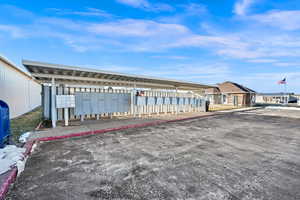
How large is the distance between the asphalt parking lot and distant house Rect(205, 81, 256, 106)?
22574mm

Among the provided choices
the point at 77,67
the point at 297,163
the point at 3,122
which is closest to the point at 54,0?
the point at 77,67

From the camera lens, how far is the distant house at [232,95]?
2738 cm

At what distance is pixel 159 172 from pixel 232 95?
30733mm

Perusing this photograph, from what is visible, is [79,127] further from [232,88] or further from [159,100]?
[232,88]

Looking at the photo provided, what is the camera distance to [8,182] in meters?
2.58

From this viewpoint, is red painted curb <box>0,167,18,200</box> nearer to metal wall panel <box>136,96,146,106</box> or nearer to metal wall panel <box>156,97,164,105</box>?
metal wall panel <box>136,96,146,106</box>

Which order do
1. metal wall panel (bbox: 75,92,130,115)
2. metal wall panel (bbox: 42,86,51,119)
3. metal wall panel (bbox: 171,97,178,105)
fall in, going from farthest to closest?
metal wall panel (bbox: 171,97,178,105)
metal wall panel (bbox: 75,92,130,115)
metal wall panel (bbox: 42,86,51,119)

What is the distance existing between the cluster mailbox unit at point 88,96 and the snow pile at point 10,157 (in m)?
3.27

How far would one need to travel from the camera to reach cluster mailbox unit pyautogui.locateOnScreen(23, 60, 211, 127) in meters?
7.33

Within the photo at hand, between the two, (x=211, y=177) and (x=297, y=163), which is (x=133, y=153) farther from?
(x=297, y=163)

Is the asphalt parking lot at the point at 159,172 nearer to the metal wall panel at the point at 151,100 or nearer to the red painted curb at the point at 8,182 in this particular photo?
the red painted curb at the point at 8,182

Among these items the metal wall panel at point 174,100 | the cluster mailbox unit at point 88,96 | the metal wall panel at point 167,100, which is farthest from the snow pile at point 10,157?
the metal wall panel at point 174,100

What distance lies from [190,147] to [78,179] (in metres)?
3.50

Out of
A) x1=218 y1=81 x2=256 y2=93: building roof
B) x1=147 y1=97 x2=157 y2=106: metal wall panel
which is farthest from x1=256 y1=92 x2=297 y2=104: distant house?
x1=147 y1=97 x2=157 y2=106: metal wall panel
